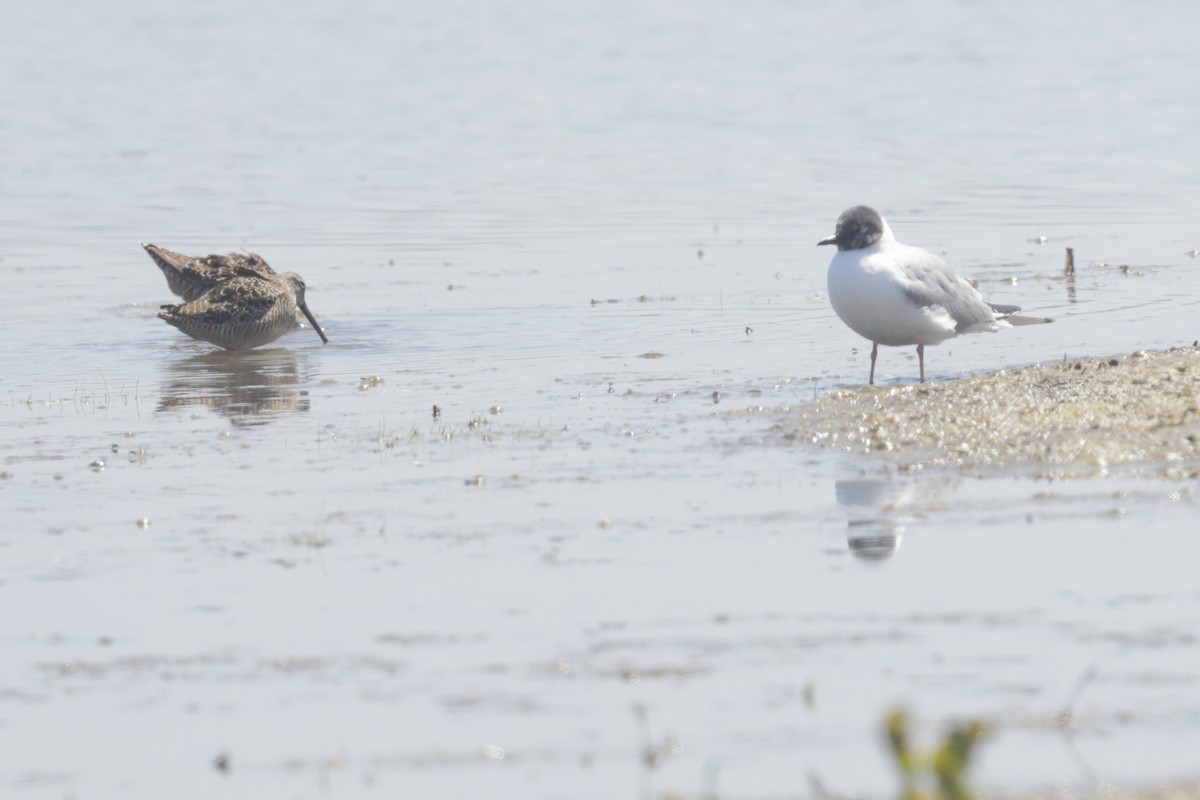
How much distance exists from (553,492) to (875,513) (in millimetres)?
1280

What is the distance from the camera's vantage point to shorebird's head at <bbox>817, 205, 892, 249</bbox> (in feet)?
31.4

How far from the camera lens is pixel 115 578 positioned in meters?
6.19

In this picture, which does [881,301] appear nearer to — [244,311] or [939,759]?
[244,311]

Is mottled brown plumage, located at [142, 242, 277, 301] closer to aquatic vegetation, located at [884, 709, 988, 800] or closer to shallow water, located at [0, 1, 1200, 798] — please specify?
shallow water, located at [0, 1, 1200, 798]

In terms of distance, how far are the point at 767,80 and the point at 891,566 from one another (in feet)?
76.8

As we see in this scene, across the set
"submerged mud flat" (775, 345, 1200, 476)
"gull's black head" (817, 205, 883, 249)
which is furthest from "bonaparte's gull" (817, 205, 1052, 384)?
"submerged mud flat" (775, 345, 1200, 476)

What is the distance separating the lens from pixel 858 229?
9.59 metres

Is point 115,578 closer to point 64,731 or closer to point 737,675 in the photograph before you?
point 64,731

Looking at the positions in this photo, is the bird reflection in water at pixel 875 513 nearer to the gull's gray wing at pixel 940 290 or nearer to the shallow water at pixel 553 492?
the shallow water at pixel 553 492

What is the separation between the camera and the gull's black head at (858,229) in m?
9.57

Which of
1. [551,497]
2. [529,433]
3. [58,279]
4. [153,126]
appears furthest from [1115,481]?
[153,126]

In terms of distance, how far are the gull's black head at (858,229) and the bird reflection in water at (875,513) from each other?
8.29ft

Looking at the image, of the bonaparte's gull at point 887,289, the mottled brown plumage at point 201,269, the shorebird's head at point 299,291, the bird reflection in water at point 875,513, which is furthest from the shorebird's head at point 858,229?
the mottled brown plumage at point 201,269

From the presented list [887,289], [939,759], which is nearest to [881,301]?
[887,289]
